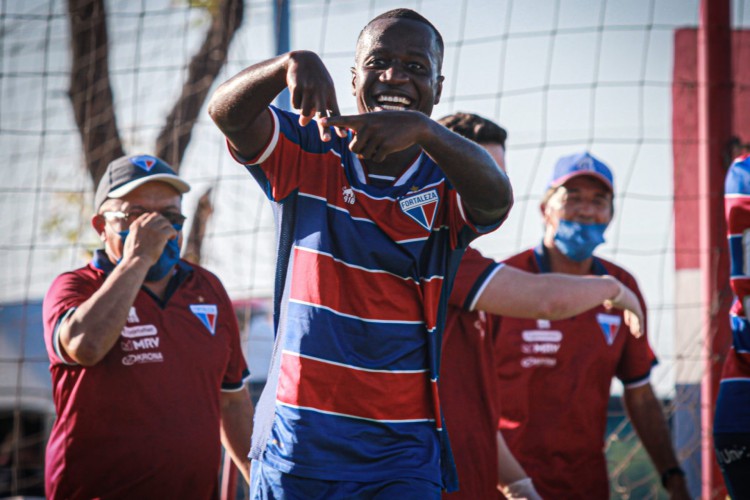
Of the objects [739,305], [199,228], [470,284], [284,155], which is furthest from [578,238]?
[199,228]

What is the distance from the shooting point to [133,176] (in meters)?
4.06

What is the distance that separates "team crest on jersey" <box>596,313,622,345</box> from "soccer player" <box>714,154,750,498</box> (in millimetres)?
888

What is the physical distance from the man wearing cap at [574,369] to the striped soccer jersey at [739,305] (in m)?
0.55

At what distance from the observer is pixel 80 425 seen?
3.64 metres

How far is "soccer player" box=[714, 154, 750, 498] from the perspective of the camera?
350 centimetres

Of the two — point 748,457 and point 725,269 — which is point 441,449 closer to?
point 748,457

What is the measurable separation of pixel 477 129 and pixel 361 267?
1.34 meters

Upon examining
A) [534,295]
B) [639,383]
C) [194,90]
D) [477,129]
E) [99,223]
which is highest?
[194,90]

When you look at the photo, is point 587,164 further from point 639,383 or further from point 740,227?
point 740,227

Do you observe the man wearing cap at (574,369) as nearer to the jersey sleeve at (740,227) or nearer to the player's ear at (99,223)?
the jersey sleeve at (740,227)

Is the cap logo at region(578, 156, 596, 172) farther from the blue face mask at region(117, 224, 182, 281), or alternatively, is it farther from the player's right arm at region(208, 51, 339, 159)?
the player's right arm at region(208, 51, 339, 159)

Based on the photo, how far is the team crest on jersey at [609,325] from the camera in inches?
176

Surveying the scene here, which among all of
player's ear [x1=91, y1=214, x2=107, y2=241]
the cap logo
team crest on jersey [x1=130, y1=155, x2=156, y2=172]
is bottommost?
player's ear [x1=91, y1=214, x2=107, y2=241]

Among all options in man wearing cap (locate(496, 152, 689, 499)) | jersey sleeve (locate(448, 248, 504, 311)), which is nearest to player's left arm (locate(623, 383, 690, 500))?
man wearing cap (locate(496, 152, 689, 499))
